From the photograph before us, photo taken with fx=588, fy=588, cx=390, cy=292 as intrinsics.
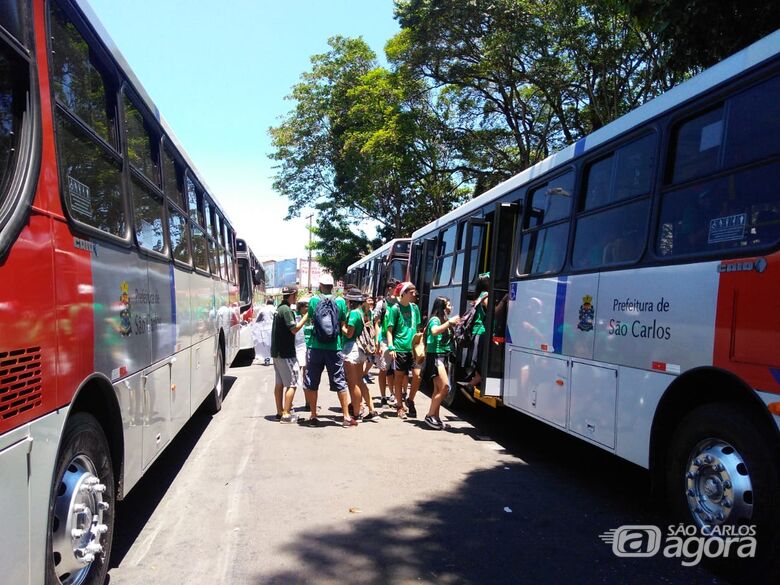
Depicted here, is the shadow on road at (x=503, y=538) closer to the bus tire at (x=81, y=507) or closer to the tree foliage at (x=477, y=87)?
the bus tire at (x=81, y=507)

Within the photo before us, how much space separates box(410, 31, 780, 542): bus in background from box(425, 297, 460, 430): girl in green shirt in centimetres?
149

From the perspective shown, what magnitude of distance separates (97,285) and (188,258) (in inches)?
126

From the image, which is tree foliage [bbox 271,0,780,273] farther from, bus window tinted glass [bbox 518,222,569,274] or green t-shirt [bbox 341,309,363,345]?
green t-shirt [bbox 341,309,363,345]

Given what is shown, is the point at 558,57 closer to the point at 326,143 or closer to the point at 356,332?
the point at 356,332

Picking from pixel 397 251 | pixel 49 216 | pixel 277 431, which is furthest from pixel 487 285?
pixel 397 251

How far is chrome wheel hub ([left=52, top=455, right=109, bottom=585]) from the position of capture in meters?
2.72

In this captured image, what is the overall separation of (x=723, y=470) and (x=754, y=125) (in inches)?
81.5

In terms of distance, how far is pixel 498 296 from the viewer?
7.22m

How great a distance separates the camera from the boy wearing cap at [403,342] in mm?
8375

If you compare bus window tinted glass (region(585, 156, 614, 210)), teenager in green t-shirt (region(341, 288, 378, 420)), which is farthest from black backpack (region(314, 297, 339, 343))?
bus window tinted glass (region(585, 156, 614, 210))

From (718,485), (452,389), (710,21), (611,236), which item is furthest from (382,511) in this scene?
(710,21)

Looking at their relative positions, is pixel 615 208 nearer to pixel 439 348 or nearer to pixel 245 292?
pixel 439 348

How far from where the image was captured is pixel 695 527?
377cm

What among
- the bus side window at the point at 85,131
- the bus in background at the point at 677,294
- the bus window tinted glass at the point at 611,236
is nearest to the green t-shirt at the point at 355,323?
the bus in background at the point at 677,294
